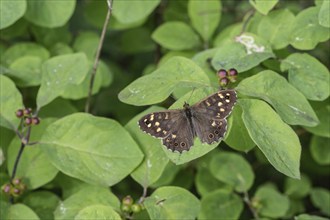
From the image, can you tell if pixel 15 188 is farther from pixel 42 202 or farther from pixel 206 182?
pixel 206 182

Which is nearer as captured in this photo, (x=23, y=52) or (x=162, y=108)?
(x=162, y=108)

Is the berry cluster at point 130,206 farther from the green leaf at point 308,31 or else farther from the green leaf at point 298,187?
the green leaf at point 298,187

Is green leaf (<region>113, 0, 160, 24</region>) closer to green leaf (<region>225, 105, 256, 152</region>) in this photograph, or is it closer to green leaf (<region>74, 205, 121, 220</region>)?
green leaf (<region>225, 105, 256, 152</region>)

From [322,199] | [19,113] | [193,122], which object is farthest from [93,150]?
[322,199]

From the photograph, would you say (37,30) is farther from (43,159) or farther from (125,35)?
(43,159)

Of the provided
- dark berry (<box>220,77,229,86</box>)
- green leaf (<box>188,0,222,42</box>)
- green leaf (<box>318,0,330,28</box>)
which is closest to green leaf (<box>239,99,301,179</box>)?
dark berry (<box>220,77,229,86</box>)

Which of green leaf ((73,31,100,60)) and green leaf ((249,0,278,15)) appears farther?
green leaf ((73,31,100,60))
